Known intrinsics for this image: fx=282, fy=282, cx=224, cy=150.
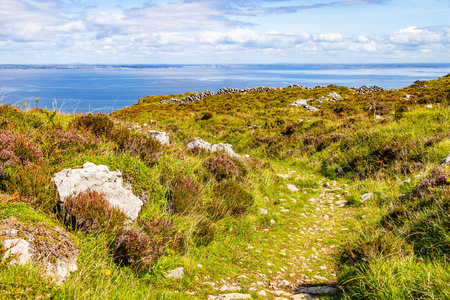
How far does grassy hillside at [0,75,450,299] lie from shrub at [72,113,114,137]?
5cm

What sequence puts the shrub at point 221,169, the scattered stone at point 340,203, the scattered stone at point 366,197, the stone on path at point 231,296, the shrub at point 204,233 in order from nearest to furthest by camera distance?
the stone on path at point 231,296 → the shrub at point 204,233 → the scattered stone at point 366,197 → the scattered stone at point 340,203 → the shrub at point 221,169

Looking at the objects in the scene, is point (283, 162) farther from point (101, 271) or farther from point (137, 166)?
point (101, 271)

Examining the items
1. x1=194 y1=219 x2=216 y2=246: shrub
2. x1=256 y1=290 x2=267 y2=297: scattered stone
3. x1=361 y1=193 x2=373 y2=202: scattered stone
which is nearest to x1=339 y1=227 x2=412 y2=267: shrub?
x1=256 y1=290 x2=267 y2=297: scattered stone

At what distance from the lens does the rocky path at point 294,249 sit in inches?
176

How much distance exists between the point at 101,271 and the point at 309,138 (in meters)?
13.4

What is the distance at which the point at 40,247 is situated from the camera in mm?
3611

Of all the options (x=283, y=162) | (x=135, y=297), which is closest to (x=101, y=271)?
(x=135, y=297)

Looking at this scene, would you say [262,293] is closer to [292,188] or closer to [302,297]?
[302,297]

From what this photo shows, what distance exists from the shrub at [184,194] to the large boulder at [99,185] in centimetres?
87

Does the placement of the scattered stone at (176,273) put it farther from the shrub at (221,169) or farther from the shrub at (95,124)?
the shrub at (95,124)

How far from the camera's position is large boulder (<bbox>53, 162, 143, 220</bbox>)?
5.10m

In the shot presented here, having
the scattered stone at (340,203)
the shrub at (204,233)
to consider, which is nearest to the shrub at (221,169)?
the shrub at (204,233)

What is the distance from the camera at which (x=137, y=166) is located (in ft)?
21.5

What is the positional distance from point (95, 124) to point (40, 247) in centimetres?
608
